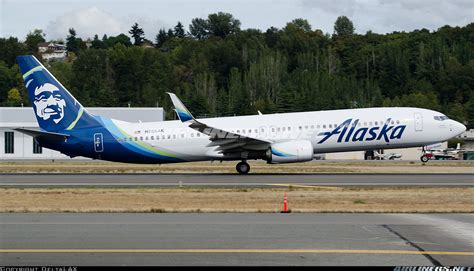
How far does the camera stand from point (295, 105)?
350 feet

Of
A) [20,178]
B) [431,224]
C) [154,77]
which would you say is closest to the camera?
[431,224]

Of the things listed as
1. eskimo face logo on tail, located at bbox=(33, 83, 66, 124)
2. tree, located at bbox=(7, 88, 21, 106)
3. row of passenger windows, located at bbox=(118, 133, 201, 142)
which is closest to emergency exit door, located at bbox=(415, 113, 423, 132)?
row of passenger windows, located at bbox=(118, 133, 201, 142)

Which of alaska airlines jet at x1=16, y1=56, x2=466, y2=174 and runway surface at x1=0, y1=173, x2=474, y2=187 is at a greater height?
alaska airlines jet at x1=16, y1=56, x2=466, y2=174

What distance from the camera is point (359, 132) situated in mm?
43906

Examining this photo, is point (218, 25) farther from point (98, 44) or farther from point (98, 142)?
point (98, 142)

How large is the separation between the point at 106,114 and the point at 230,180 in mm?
41664

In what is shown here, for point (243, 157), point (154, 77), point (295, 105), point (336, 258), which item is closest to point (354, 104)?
point (295, 105)

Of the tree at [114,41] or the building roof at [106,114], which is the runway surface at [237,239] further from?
the tree at [114,41]

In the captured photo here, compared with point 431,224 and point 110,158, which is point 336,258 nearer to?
point 431,224

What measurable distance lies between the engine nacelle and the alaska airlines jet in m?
0.33

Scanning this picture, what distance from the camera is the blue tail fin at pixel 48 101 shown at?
4397cm

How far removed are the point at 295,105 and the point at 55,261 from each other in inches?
3631

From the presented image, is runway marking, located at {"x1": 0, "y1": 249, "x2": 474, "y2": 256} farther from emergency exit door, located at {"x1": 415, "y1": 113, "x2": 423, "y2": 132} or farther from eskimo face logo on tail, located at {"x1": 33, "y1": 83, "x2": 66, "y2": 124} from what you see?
emergency exit door, located at {"x1": 415, "y1": 113, "x2": 423, "y2": 132}

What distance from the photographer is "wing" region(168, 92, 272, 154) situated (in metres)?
42.7
